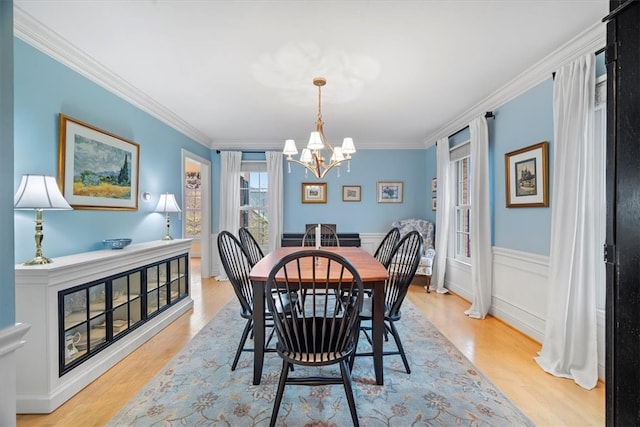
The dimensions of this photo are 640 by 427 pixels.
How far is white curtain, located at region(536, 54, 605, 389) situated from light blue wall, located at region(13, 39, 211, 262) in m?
3.46

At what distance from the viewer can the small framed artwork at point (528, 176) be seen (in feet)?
8.72

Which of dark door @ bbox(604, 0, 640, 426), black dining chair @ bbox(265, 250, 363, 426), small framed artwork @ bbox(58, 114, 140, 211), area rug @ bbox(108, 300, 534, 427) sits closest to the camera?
dark door @ bbox(604, 0, 640, 426)

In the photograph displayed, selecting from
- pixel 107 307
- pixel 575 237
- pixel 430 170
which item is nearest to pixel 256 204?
pixel 430 170

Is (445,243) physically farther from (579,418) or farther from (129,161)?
(129,161)

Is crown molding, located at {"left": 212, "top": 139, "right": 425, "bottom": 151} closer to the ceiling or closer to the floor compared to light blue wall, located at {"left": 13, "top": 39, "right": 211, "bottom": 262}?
closer to the ceiling

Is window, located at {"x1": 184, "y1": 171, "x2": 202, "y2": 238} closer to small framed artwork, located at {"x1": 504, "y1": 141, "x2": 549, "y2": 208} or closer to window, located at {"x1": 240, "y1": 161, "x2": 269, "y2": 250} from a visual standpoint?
window, located at {"x1": 240, "y1": 161, "x2": 269, "y2": 250}

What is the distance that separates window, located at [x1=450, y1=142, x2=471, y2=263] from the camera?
14.0 feet

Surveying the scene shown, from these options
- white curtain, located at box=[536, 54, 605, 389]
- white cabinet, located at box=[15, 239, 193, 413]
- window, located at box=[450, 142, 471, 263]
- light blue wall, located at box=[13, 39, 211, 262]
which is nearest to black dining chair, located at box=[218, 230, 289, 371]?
white cabinet, located at box=[15, 239, 193, 413]

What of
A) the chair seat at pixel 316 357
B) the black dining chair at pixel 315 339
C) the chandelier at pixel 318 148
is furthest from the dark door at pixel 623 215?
the chandelier at pixel 318 148

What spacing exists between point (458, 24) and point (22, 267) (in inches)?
126

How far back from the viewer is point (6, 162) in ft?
3.04

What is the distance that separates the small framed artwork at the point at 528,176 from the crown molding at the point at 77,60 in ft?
12.9

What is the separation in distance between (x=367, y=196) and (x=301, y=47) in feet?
12.1

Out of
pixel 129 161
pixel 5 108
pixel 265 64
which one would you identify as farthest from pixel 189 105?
pixel 5 108
